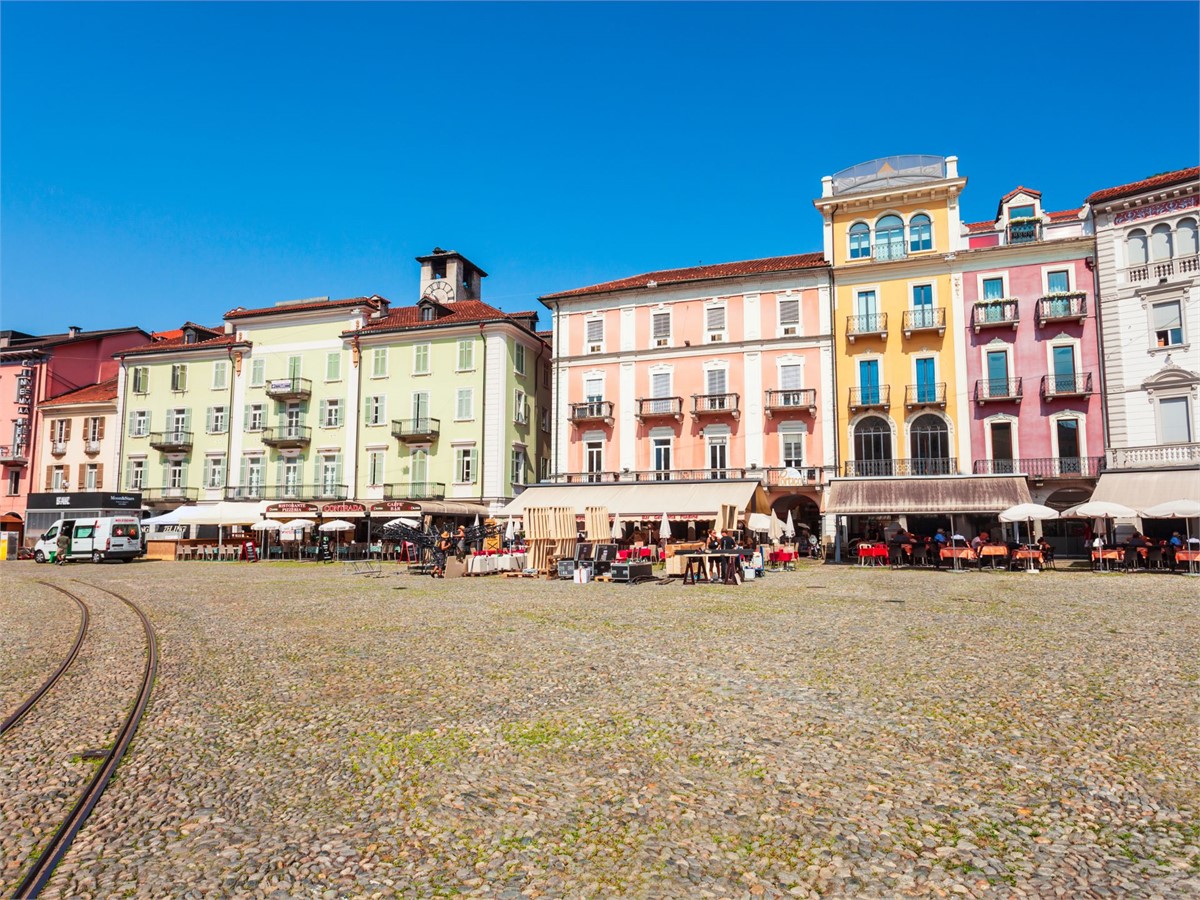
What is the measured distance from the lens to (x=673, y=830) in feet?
14.7

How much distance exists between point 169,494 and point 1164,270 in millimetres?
48203

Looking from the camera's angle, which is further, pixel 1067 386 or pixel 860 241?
pixel 860 241

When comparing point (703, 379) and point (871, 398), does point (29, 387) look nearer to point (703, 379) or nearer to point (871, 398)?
point (703, 379)

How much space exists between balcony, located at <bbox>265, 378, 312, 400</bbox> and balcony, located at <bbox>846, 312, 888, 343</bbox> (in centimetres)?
2762

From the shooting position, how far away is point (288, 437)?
138 feet

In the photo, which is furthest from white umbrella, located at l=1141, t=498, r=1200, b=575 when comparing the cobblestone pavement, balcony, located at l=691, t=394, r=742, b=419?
balcony, located at l=691, t=394, r=742, b=419

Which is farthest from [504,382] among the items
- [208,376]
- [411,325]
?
[208,376]

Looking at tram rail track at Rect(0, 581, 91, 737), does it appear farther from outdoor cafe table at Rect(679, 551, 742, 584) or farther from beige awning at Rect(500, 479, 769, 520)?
beige awning at Rect(500, 479, 769, 520)

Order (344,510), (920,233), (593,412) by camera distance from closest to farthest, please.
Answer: (920,233) → (344,510) → (593,412)

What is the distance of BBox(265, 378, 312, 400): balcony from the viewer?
1661 inches

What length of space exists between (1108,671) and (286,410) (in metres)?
41.5

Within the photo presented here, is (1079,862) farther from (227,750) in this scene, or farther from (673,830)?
(227,750)

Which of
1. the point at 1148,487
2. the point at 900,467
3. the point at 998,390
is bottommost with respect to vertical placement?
the point at 1148,487

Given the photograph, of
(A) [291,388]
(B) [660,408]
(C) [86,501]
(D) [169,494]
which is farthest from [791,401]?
(D) [169,494]
